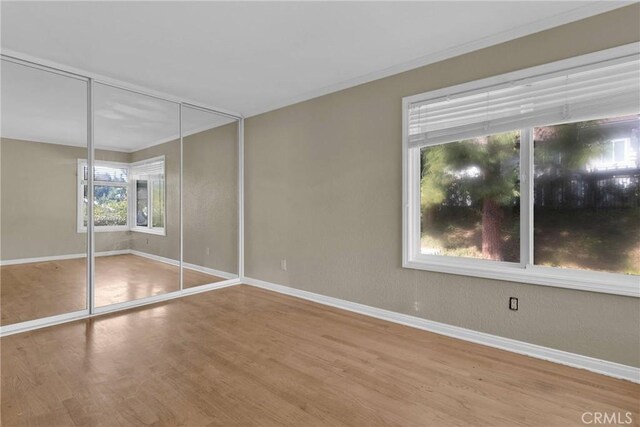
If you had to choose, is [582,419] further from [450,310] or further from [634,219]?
[634,219]

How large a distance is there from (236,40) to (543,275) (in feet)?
10.4

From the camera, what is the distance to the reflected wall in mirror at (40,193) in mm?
2988

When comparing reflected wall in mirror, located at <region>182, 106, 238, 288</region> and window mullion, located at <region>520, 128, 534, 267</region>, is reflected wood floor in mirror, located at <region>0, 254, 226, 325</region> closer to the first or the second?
reflected wall in mirror, located at <region>182, 106, 238, 288</region>

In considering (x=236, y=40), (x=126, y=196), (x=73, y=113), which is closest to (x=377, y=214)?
(x=236, y=40)

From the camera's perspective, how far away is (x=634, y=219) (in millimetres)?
2295

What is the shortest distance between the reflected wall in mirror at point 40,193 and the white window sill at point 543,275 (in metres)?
3.57

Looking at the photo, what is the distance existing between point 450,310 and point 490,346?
0.41 metres

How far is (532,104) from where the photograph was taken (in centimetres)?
257

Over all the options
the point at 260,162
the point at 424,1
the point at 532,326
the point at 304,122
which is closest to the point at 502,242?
the point at 532,326

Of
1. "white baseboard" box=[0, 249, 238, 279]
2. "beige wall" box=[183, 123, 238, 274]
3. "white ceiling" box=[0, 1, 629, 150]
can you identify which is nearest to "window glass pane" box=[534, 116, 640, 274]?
"white ceiling" box=[0, 1, 629, 150]

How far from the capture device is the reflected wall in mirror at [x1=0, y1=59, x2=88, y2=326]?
2988mm

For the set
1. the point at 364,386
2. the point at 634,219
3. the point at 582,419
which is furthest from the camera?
the point at 634,219

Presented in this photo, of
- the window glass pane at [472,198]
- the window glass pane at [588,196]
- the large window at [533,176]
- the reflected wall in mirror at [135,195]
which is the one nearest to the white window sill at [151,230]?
the reflected wall in mirror at [135,195]

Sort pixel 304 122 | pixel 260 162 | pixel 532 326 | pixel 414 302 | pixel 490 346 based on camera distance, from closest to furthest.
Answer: pixel 532 326, pixel 490 346, pixel 414 302, pixel 304 122, pixel 260 162
